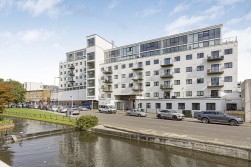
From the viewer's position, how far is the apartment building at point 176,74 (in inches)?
1710

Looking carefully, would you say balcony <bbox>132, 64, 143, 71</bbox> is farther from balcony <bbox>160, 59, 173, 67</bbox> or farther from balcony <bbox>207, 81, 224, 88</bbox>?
balcony <bbox>207, 81, 224, 88</bbox>

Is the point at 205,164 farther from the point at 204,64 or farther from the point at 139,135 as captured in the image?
the point at 204,64

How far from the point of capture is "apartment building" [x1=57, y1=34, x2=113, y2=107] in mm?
66625

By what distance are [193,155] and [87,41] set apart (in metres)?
61.3

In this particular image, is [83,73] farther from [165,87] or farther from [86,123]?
[86,123]

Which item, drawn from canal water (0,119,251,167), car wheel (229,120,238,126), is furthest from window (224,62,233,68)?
canal water (0,119,251,167)

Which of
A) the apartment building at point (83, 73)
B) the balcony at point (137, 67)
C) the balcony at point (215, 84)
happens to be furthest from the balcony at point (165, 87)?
the apartment building at point (83, 73)

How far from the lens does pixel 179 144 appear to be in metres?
17.5

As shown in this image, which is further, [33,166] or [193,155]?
[193,155]

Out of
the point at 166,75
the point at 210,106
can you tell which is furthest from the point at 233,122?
the point at 166,75

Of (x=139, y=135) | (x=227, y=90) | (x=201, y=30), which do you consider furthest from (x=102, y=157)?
(x=201, y=30)

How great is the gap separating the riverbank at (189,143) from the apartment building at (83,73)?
148 feet

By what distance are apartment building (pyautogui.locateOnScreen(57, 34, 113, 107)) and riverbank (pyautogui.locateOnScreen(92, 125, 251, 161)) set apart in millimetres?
45073

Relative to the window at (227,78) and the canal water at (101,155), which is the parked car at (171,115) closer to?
the canal water at (101,155)
